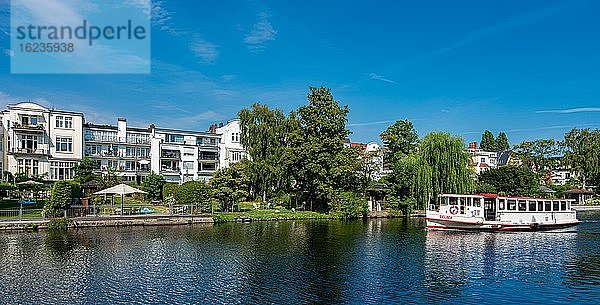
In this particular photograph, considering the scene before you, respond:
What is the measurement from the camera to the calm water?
20953 millimetres

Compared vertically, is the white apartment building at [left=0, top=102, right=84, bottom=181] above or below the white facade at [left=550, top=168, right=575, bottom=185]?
above

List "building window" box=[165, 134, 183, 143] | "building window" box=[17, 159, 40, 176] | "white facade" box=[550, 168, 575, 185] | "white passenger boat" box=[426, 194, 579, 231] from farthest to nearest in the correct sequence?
"white facade" box=[550, 168, 575, 185] < "building window" box=[165, 134, 183, 143] < "building window" box=[17, 159, 40, 176] < "white passenger boat" box=[426, 194, 579, 231]

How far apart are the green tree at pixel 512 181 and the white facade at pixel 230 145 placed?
38242 mm

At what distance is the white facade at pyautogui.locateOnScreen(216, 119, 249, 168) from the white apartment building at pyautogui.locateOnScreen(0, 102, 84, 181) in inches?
860

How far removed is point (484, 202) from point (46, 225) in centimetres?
3670

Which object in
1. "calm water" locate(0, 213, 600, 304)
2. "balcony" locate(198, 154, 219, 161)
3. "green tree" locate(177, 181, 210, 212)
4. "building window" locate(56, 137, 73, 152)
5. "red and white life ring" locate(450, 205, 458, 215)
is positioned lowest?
"calm water" locate(0, 213, 600, 304)

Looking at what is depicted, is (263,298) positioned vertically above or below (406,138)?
below

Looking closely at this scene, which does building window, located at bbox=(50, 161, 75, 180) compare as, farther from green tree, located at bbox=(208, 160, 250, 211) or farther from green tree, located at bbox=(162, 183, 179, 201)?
green tree, located at bbox=(208, 160, 250, 211)

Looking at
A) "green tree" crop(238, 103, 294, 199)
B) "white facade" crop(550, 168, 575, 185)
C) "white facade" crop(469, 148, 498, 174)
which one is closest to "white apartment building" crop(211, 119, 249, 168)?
"green tree" crop(238, 103, 294, 199)

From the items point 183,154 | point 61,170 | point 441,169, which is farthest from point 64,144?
point 441,169

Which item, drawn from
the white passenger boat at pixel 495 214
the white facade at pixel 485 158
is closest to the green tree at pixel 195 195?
the white passenger boat at pixel 495 214

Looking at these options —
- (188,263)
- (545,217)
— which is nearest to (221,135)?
(545,217)

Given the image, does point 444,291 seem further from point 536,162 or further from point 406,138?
point 536,162

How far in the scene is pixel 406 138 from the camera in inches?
3000
